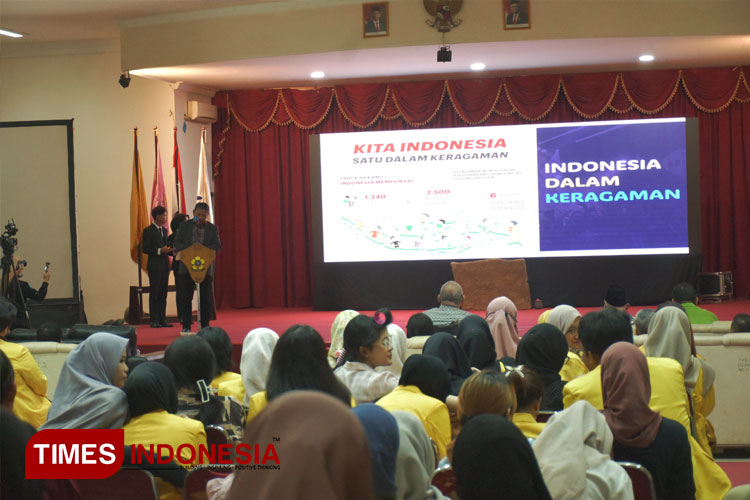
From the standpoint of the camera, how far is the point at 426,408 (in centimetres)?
277

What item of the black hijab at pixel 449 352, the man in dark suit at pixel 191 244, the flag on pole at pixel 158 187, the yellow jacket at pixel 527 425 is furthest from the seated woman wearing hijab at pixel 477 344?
the flag on pole at pixel 158 187

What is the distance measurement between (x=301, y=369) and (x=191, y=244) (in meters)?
5.40

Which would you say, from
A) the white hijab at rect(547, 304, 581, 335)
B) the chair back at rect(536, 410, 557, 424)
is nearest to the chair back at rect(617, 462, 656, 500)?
the chair back at rect(536, 410, 557, 424)

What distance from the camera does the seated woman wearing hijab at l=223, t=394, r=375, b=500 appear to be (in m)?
1.08

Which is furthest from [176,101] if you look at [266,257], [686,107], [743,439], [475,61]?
[743,439]

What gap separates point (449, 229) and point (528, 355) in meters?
6.76

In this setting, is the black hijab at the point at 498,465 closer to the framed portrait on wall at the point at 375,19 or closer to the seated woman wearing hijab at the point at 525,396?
the seated woman wearing hijab at the point at 525,396

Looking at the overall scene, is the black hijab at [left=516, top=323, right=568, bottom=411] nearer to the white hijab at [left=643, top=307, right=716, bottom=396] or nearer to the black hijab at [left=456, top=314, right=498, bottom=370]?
the white hijab at [left=643, top=307, right=716, bottom=396]

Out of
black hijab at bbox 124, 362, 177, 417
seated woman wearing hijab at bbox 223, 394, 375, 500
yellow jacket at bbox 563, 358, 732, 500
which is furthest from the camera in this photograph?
yellow jacket at bbox 563, 358, 732, 500

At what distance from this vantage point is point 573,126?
1008 cm

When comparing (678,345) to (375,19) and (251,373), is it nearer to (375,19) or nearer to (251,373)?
(251,373)

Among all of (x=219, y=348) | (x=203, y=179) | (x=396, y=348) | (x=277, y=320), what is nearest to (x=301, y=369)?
(x=219, y=348)

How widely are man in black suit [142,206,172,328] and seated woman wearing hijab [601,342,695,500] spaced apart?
264 inches

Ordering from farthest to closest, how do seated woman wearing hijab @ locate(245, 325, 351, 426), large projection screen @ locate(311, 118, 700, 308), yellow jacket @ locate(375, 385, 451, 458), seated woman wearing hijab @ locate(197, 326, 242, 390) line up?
large projection screen @ locate(311, 118, 700, 308)
seated woman wearing hijab @ locate(197, 326, 242, 390)
yellow jacket @ locate(375, 385, 451, 458)
seated woman wearing hijab @ locate(245, 325, 351, 426)
